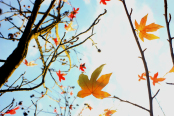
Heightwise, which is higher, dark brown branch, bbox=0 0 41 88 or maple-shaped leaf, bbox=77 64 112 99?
dark brown branch, bbox=0 0 41 88

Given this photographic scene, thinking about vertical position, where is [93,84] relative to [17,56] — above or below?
below

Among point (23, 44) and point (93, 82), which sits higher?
point (23, 44)

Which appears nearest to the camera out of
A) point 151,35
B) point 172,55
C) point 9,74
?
point 172,55

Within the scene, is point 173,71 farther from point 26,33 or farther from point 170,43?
point 26,33

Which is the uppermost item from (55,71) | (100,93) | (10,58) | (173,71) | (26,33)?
(55,71)

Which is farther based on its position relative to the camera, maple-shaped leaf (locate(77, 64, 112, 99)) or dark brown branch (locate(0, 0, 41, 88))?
dark brown branch (locate(0, 0, 41, 88))

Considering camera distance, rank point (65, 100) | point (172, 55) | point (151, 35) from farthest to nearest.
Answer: point (65, 100) < point (151, 35) < point (172, 55)

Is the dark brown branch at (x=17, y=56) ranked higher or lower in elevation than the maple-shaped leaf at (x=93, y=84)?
higher

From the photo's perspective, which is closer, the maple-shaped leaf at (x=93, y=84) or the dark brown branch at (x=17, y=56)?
the maple-shaped leaf at (x=93, y=84)

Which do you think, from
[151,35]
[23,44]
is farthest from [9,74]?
[151,35]

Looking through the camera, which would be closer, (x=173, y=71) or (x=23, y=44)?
(x=173, y=71)

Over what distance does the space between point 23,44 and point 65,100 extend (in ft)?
5.93

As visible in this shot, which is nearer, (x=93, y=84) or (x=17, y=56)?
(x=93, y=84)

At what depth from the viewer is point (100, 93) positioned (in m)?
0.51
